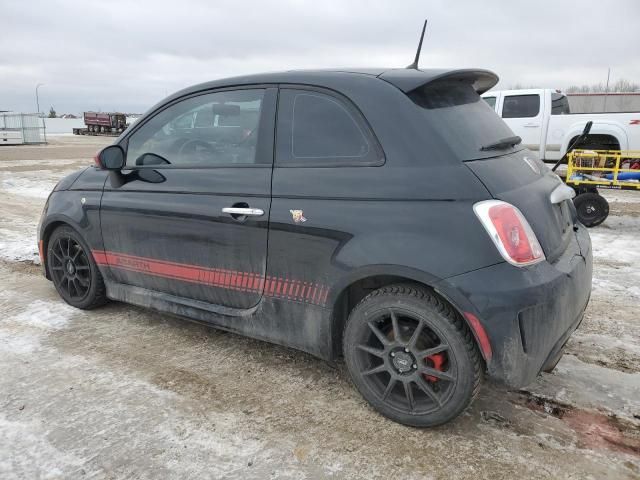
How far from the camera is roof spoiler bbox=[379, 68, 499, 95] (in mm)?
2705

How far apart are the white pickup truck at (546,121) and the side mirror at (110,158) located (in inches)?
373

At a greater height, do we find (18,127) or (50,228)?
(18,127)

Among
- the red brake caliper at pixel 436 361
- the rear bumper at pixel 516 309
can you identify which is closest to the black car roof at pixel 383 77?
the rear bumper at pixel 516 309

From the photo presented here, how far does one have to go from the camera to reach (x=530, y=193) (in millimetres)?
2631

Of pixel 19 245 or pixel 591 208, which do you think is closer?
pixel 19 245

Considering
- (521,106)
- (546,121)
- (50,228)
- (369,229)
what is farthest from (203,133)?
(521,106)

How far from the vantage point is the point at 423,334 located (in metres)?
2.57

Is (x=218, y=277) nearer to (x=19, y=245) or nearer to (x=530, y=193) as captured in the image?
(x=530, y=193)

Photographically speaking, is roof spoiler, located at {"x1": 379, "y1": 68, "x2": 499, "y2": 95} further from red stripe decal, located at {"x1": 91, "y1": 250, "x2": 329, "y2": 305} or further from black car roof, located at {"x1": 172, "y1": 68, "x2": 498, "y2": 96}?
red stripe decal, located at {"x1": 91, "y1": 250, "x2": 329, "y2": 305}

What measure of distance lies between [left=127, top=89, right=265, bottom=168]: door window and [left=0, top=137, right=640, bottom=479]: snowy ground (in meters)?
1.28

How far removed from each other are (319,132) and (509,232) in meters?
1.15

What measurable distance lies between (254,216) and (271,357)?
1.03 metres

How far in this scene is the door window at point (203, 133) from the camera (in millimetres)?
3154

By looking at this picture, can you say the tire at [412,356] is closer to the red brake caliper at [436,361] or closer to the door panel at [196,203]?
the red brake caliper at [436,361]
